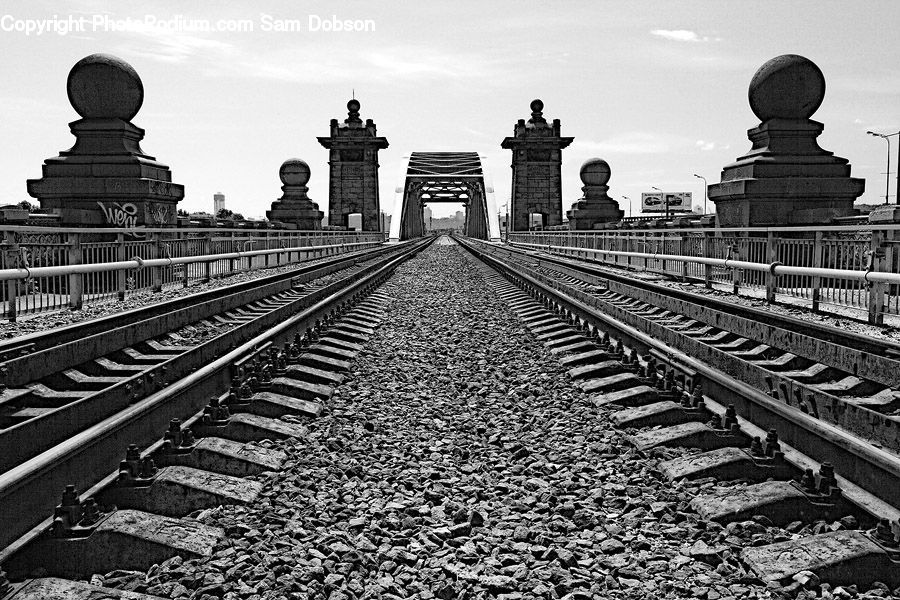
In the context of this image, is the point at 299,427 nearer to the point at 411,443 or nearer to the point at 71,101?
the point at 411,443

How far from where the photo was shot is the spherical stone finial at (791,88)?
21422mm

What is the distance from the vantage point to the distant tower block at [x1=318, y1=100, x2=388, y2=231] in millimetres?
75438

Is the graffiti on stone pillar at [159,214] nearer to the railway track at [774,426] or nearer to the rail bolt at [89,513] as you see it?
the railway track at [774,426]

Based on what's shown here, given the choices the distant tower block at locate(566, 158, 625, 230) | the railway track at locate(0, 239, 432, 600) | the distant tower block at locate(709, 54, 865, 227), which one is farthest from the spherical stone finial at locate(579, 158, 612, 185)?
the railway track at locate(0, 239, 432, 600)

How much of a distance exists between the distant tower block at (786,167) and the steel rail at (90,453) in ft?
57.4

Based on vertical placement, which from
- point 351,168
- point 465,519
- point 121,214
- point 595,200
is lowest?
point 465,519

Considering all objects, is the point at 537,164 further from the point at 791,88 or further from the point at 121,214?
the point at 121,214

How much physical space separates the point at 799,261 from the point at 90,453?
1387 cm

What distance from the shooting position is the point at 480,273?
23.5 m

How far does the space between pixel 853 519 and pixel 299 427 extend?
11.8 ft

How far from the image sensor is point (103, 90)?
21125mm

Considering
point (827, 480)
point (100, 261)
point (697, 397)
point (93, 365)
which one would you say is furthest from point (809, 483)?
point (100, 261)

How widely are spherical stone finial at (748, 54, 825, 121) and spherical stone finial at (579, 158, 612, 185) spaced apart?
21605 mm

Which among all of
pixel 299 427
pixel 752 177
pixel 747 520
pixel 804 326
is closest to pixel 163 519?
pixel 299 427
